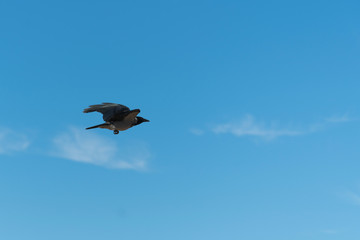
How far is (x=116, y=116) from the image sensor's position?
62875mm

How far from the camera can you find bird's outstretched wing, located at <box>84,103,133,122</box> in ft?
206

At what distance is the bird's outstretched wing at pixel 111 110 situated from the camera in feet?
206

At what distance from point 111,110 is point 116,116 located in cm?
130

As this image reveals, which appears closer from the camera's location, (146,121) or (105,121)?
(105,121)

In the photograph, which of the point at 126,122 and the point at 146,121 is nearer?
the point at 126,122

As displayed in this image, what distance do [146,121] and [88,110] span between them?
8.15 meters

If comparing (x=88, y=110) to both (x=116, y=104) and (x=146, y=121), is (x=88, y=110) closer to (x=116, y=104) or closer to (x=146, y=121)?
(x=116, y=104)

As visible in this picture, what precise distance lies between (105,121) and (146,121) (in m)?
6.62

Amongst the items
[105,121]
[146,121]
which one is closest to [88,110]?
[105,121]

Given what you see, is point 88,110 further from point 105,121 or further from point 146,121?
point 146,121

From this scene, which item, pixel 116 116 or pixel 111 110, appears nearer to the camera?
pixel 116 116

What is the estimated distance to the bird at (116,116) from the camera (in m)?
62.8

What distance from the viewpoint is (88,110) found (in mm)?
63844

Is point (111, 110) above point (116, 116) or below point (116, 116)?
above
